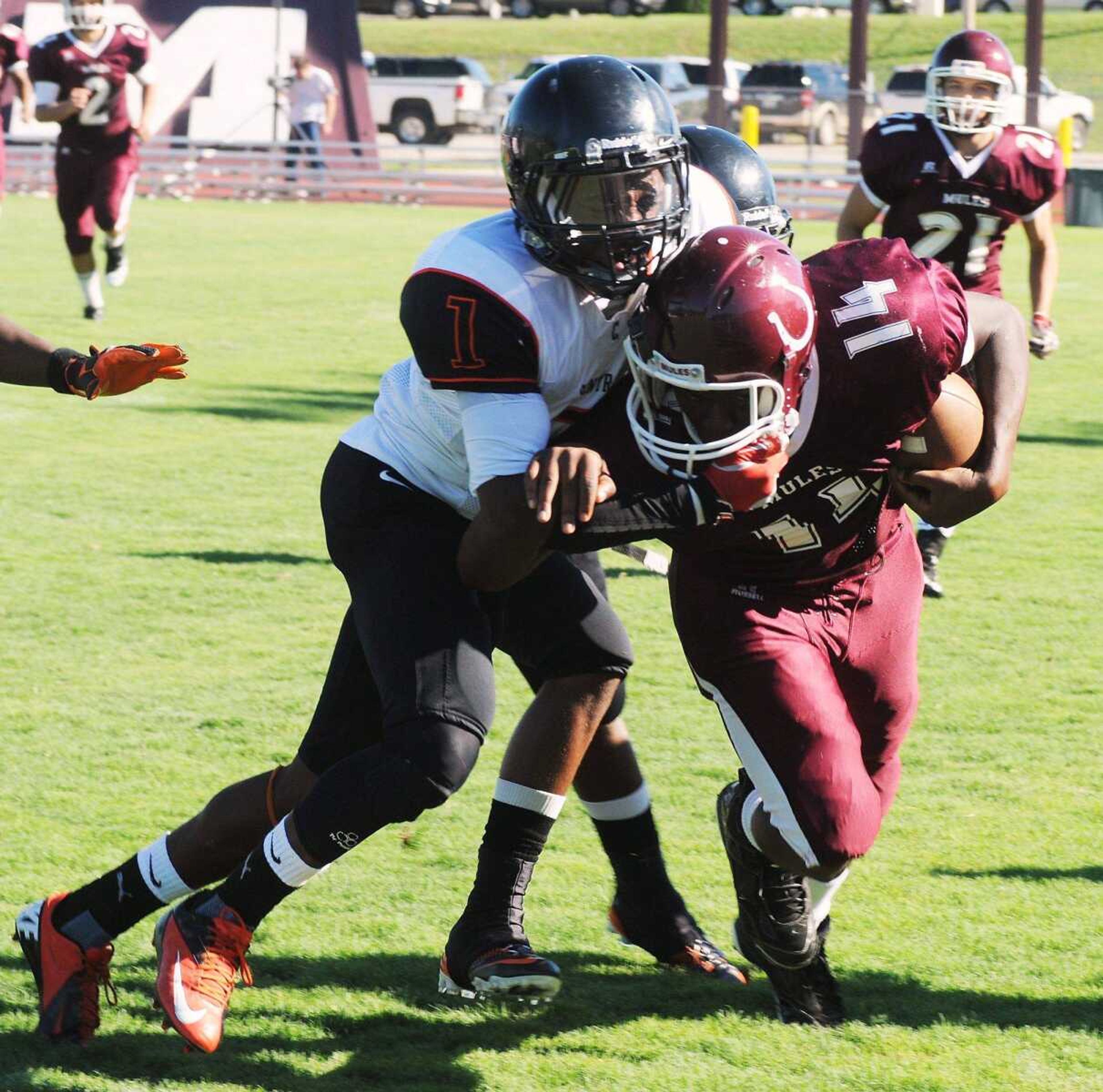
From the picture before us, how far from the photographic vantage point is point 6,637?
211 inches

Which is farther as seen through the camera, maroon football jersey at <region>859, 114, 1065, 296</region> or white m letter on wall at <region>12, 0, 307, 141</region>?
white m letter on wall at <region>12, 0, 307, 141</region>

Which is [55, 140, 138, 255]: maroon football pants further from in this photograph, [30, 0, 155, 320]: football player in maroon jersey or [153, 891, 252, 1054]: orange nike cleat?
[153, 891, 252, 1054]: orange nike cleat

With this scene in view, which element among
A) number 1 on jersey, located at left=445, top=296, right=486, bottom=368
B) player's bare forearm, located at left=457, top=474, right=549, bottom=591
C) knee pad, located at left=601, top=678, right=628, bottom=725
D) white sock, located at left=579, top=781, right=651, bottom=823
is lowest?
white sock, located at left=579, top=781, right=651, bottom=823

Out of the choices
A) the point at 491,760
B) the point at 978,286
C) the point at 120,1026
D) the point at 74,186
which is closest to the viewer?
the point at 120,1026

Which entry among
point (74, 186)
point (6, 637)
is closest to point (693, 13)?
point (74, 186)

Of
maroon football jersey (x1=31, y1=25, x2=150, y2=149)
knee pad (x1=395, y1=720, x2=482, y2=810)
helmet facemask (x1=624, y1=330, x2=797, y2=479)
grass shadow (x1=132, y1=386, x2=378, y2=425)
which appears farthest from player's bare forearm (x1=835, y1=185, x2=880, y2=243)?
maroon football jersey (x1=31, y1=25, x2=150, y2=149)

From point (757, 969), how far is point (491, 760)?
4.09 feet

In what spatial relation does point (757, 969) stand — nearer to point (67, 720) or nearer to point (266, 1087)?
point (266, 1087)

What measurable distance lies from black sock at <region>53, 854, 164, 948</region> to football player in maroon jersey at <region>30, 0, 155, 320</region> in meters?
8.55

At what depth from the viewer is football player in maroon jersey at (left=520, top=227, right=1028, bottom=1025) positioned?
2.76 meters

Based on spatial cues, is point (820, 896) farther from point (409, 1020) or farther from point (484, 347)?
point (484, 347)

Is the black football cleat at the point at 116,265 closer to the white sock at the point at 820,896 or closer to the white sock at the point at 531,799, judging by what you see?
the white sock at the point at 531,799

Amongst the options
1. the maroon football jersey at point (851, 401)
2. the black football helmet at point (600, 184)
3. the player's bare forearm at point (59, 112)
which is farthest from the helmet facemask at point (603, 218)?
the player's bare forearm at point (59, 112)

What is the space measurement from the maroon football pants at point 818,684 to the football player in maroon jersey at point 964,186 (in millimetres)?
3648
